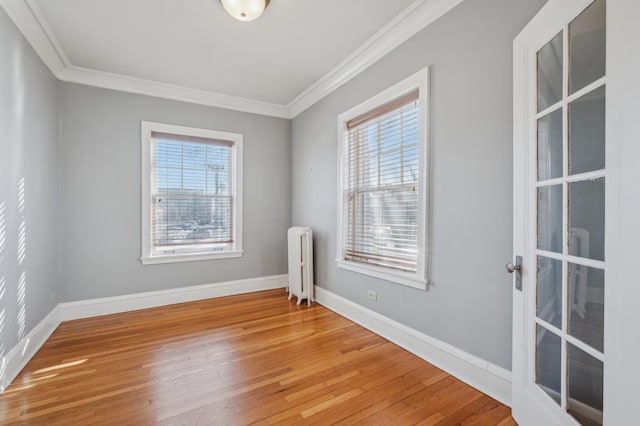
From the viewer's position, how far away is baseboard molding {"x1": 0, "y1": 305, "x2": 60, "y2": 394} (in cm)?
197

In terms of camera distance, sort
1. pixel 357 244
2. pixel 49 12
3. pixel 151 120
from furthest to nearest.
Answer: pixel 151 120
pixel 357 244
pixel 49 12

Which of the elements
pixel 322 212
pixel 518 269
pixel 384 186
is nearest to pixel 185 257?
pixel 322 212

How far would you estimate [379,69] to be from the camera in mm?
2789

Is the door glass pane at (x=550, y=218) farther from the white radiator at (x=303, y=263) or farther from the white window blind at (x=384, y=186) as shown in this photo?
the white radiator at (x=303, y=263)

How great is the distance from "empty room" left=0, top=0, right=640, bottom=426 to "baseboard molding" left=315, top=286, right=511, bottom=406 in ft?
0.06

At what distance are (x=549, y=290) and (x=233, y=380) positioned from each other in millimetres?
2001

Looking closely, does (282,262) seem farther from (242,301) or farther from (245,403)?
(245,403)

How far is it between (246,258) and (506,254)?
329 centimetres

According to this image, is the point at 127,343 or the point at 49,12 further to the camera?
the point at 127,343

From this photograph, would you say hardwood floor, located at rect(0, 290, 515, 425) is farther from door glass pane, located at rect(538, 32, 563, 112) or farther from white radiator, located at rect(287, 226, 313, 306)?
door glass pane, located at rect(538, 32, 563, 112)

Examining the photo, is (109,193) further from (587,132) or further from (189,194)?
(587,132)

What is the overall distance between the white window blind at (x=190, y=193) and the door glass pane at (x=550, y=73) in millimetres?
3562

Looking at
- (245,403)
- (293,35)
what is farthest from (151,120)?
(245,403)

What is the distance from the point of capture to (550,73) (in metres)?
1.45
